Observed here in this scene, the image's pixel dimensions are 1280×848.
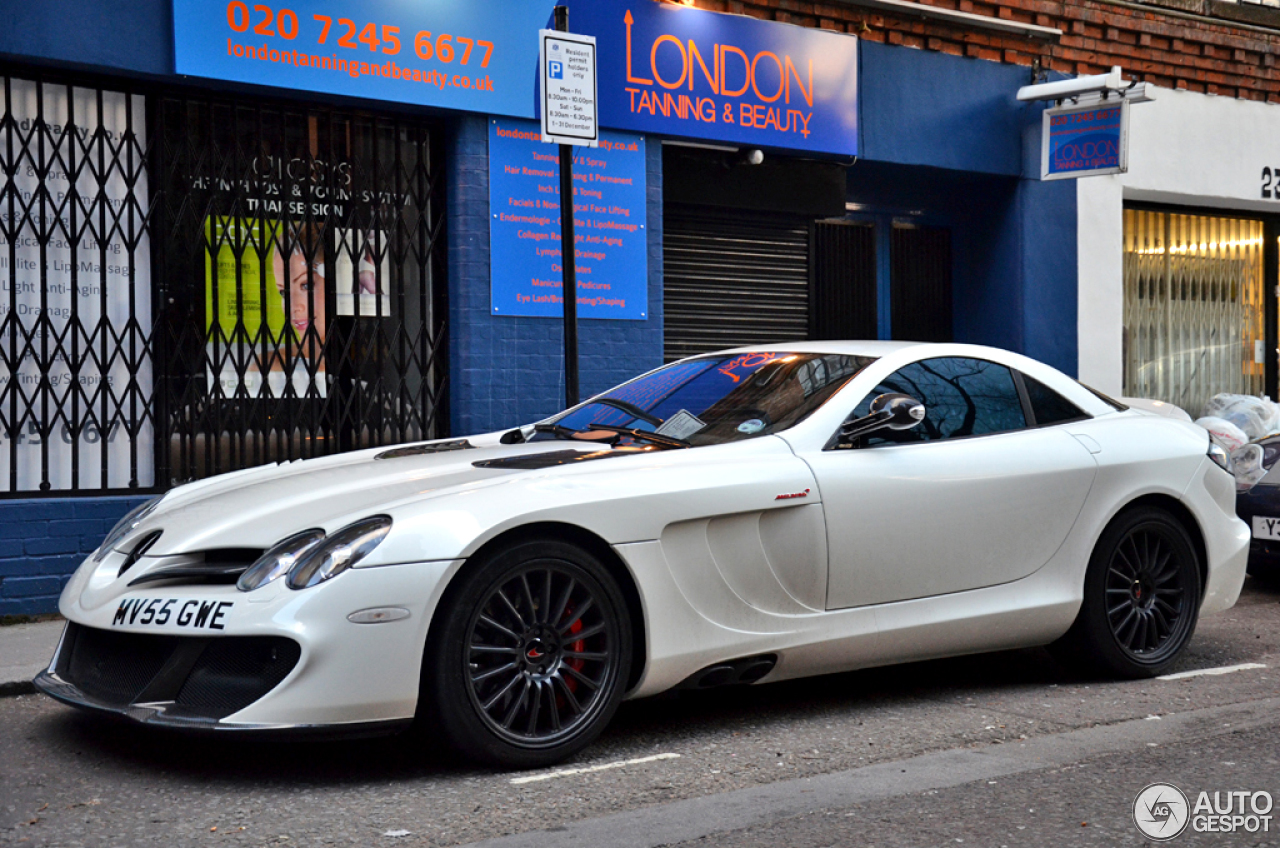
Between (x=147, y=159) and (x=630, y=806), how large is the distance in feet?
19.2

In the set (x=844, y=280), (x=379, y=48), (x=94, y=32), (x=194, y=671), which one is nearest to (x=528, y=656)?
(x=194, y=671)

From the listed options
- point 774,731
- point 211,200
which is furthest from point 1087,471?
point 211,200

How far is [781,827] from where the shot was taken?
388cm

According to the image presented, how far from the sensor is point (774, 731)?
511 centimetres

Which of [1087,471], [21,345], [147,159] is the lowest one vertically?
[1087,471]

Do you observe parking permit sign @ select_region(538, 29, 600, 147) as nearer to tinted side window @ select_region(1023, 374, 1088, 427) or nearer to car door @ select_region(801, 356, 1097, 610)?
car door @ select_region(801, 356, 1097, 610)

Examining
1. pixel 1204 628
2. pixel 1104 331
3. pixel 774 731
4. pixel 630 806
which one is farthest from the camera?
pixel 1104 331

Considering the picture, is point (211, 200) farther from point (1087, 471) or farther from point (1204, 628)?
point (1204, 628)

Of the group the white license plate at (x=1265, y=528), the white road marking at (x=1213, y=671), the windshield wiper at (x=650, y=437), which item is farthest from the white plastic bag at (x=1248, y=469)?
the windshield wiper at (x=650, y=437)

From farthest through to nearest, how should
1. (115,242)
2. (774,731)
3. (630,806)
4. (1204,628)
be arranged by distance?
(115,242) → (1204,628) → (774,731) → (630,806)

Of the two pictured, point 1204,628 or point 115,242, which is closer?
point 1204,628

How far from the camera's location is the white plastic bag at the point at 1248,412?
534 inches

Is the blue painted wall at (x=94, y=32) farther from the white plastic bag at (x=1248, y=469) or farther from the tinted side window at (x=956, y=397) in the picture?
the white plastic bag at (x=1248, y=469)

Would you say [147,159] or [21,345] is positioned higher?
[147,159]
